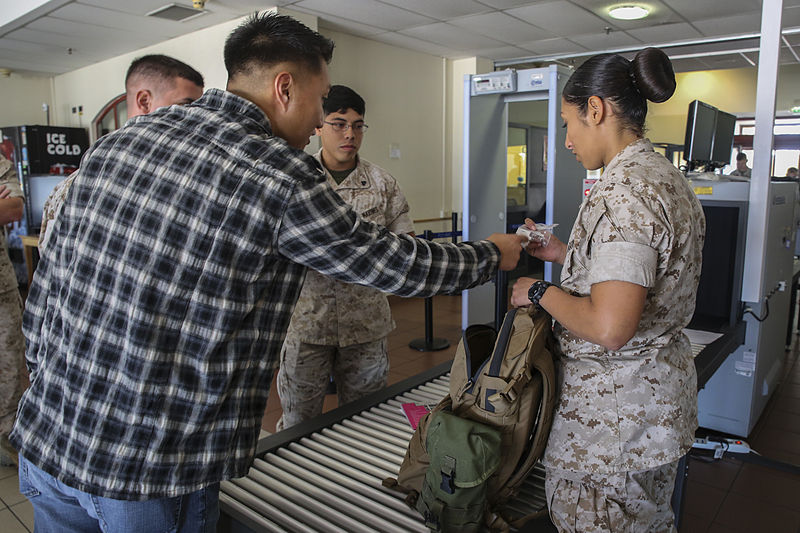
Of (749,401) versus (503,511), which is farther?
(749,401)

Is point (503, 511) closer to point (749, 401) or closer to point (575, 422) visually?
point (575, 422)

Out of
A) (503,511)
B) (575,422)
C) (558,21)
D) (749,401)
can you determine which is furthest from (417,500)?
(558,21)

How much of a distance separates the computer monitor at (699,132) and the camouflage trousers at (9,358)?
339cm

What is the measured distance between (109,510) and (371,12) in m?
5.10

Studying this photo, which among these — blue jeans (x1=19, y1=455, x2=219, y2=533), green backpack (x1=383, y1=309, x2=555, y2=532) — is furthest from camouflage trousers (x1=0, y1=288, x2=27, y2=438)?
green backpack (x1=383, y1=309, x2=555, y2=532)

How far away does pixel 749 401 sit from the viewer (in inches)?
120

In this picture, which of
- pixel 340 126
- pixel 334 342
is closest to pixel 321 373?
pixel 334 342

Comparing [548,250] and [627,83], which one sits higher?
[627,83]

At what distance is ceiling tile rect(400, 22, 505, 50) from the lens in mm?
5836

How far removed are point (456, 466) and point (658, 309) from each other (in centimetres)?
52

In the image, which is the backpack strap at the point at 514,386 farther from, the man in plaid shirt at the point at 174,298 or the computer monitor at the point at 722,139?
the computer monitor at the point at 722,139

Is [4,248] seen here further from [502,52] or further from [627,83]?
[502,52]

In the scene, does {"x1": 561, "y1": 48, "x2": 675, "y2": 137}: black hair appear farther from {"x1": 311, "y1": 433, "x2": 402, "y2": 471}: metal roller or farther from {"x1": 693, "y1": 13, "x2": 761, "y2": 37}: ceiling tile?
{"x1": 693, "y1": 13, "x2": 761, "y2": 37}: ceiling tile

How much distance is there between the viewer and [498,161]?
4.82 metres
